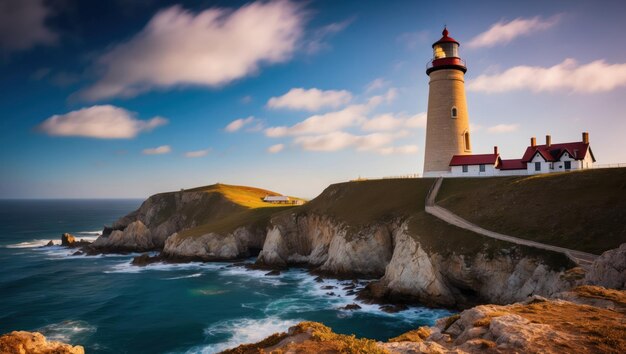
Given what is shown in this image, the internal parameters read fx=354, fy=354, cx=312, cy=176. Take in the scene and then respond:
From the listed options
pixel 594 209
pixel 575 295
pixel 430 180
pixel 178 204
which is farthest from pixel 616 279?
pixel 178 204

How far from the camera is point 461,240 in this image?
118ft

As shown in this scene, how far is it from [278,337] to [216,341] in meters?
16.3

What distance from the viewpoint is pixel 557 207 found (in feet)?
116

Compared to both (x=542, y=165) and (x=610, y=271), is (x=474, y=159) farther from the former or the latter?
(x=610, y=271)

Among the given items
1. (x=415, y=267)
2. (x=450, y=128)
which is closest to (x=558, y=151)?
(x=450, y=128)

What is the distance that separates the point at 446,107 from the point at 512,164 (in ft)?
43.2

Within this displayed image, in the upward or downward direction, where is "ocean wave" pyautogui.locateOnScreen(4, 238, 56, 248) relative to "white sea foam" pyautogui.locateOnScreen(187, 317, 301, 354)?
upward

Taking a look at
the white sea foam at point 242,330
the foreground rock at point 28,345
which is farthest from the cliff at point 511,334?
the white sea foam at point 242,330

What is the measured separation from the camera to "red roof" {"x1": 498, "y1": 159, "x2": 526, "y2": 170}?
171 feet

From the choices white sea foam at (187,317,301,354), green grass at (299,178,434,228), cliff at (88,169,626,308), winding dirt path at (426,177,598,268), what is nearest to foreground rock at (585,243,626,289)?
cliff at (88,169,626,308)

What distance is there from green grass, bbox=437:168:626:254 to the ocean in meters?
12.3

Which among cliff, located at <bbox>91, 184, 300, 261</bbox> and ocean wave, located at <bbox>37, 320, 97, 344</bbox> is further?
cliff, located at <bbox>91, 184, 300, 261</bbox>

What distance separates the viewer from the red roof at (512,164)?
52241 millimetres

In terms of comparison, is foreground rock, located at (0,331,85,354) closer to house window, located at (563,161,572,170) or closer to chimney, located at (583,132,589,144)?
house window, located at (563,161,572,170)
